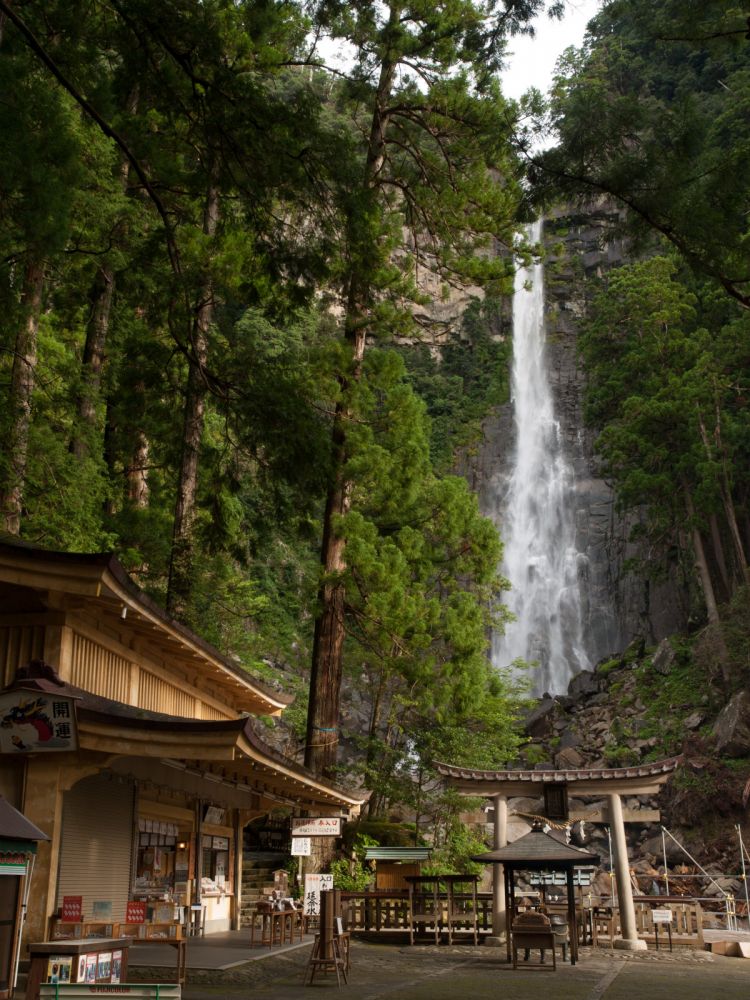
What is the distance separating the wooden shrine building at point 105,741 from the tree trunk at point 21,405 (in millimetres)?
2477

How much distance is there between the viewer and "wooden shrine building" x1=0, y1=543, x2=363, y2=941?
7.57 meters

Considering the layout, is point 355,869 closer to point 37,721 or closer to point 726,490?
point 37,721

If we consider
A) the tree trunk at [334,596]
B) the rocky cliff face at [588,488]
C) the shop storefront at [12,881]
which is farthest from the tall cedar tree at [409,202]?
the rocky cliff face at [588,488]

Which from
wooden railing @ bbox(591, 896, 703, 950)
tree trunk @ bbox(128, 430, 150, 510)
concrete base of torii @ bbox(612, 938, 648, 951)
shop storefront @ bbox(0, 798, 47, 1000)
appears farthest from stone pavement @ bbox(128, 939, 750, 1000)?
tree trunk @ bbox(128, 430, 150, 510)

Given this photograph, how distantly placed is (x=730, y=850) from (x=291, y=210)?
22.8m

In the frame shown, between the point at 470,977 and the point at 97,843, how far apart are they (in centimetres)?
456

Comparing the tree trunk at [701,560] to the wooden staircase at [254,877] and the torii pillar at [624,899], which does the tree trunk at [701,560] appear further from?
the wooden staircase at [254,877]

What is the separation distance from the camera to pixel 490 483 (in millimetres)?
45188

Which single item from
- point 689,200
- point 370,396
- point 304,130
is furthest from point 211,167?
point 370,396

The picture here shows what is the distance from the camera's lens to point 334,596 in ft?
48.7

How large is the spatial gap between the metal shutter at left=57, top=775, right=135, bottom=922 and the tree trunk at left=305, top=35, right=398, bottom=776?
4423mm

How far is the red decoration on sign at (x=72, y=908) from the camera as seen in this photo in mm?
7559

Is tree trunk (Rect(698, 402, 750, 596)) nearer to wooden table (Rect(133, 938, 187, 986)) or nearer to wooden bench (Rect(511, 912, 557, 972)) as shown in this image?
wooden bench (Rect(511, 912, 557, 972))

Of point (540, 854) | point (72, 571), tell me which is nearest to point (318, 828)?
point (540, 854)
